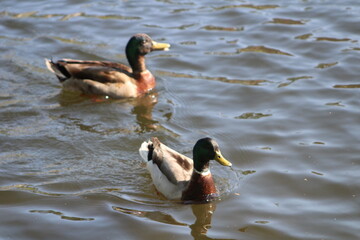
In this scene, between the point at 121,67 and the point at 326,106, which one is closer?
the point at 326,106

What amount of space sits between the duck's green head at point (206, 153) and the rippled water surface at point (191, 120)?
0.48m

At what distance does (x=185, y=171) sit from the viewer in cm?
770

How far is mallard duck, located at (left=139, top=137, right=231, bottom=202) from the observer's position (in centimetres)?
720

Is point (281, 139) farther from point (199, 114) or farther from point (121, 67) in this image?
→ point (121, 67)

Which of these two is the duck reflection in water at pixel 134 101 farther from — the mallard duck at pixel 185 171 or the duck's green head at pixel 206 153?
the duck's green head at pixel 206 153

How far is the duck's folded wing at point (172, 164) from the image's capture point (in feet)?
24.9

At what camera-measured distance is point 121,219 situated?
271 inches

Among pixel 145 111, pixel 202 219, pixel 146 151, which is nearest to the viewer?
pixel 202 219

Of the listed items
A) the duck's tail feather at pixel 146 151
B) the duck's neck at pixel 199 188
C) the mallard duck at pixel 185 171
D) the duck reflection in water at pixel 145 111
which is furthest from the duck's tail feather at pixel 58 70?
the duck's neck at pixel 199 188

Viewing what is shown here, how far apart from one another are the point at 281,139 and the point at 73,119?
302 centimetres

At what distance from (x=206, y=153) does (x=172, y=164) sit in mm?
628

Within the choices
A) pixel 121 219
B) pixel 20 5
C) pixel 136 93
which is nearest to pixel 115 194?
pixel 121 219

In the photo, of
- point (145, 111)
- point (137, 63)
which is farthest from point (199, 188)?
point (137, 63)

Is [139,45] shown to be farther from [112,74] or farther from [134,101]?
[134,101]
